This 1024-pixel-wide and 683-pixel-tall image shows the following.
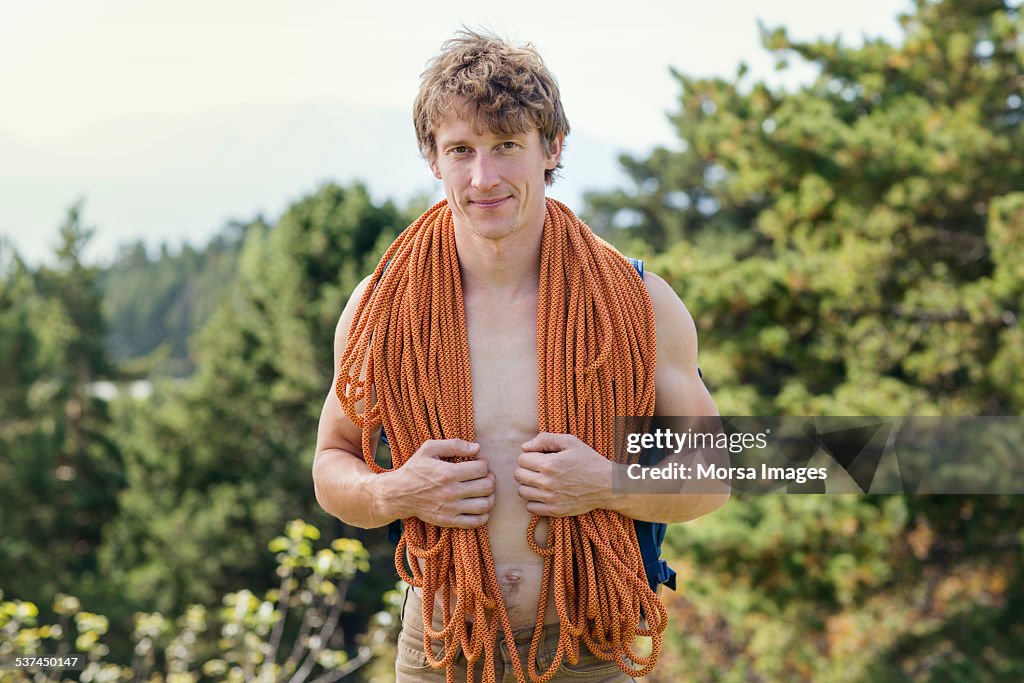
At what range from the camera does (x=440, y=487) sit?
2.02 meters

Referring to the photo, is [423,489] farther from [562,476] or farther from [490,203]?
[490,203]

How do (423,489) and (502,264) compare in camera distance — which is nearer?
(423,489)

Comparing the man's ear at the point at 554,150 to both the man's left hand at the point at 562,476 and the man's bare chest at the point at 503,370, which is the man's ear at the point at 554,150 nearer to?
the man's bare chest at the point at 503,370

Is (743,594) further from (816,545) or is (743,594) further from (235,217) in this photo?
(235,217)

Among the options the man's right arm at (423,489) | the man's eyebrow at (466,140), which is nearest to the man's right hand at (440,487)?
the man's right arm at (423,489)

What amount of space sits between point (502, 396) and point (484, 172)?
1.51ft

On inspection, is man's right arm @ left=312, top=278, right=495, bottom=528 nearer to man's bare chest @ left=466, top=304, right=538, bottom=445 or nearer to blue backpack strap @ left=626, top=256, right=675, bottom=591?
man's bare chest @ left=466, top=304, right=538, bottom=445

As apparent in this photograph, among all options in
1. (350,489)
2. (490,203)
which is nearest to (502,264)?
(490,203)

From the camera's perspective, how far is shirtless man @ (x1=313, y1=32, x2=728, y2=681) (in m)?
2.03

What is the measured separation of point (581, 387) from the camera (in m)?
2.11

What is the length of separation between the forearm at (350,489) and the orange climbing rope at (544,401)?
45mm

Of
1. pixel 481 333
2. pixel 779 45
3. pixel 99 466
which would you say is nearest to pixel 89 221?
pixel 99 466

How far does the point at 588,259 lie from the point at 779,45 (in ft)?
24.7

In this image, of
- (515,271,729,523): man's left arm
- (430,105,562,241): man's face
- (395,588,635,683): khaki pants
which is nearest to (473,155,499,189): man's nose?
(430,105,562,241): man's face
